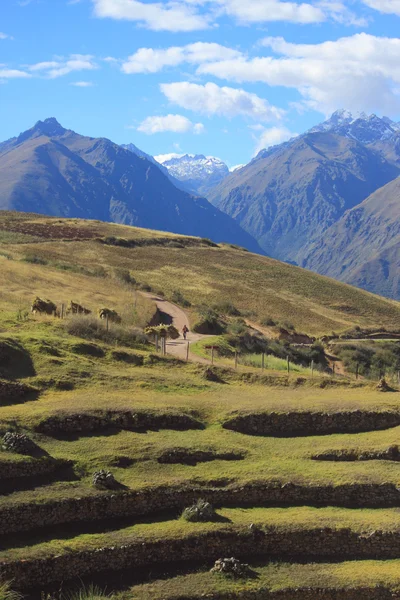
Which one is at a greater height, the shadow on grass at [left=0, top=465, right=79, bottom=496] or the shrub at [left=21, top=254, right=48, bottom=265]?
the shrub at [left=21, top=254, right=48, bottom=265]

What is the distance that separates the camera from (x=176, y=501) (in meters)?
20.1

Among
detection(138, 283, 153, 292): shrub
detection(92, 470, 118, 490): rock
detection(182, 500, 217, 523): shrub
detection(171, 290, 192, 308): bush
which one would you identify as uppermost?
detection(138, 283, 153, 292): shrub

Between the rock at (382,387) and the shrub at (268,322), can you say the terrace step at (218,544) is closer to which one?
the rock at (382,387)

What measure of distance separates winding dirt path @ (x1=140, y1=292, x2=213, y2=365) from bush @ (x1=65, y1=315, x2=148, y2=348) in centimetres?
217

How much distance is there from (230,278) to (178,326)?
3879 centimetres

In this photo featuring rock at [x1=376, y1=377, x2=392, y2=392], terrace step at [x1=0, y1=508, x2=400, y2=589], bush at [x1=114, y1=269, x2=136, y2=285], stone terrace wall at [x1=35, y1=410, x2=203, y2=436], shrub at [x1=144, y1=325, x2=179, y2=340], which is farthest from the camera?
bush at [x1=114, y1=269, x2=136, y2=285]

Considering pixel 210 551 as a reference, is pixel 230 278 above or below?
above

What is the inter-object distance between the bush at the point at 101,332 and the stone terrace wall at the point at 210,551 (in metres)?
17.7

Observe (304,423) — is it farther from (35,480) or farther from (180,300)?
(180,300)

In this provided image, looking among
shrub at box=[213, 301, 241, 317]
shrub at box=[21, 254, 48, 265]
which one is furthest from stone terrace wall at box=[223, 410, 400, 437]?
shrub at box=[21, 254, 48, 265]

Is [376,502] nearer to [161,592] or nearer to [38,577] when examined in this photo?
[161,592]

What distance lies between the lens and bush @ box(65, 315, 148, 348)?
3497 cm

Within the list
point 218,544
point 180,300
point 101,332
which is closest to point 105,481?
point 218,544

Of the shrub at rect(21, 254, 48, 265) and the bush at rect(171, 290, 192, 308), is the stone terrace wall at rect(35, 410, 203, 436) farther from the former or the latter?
the shrub at rect(21, 254, 48, 265)
